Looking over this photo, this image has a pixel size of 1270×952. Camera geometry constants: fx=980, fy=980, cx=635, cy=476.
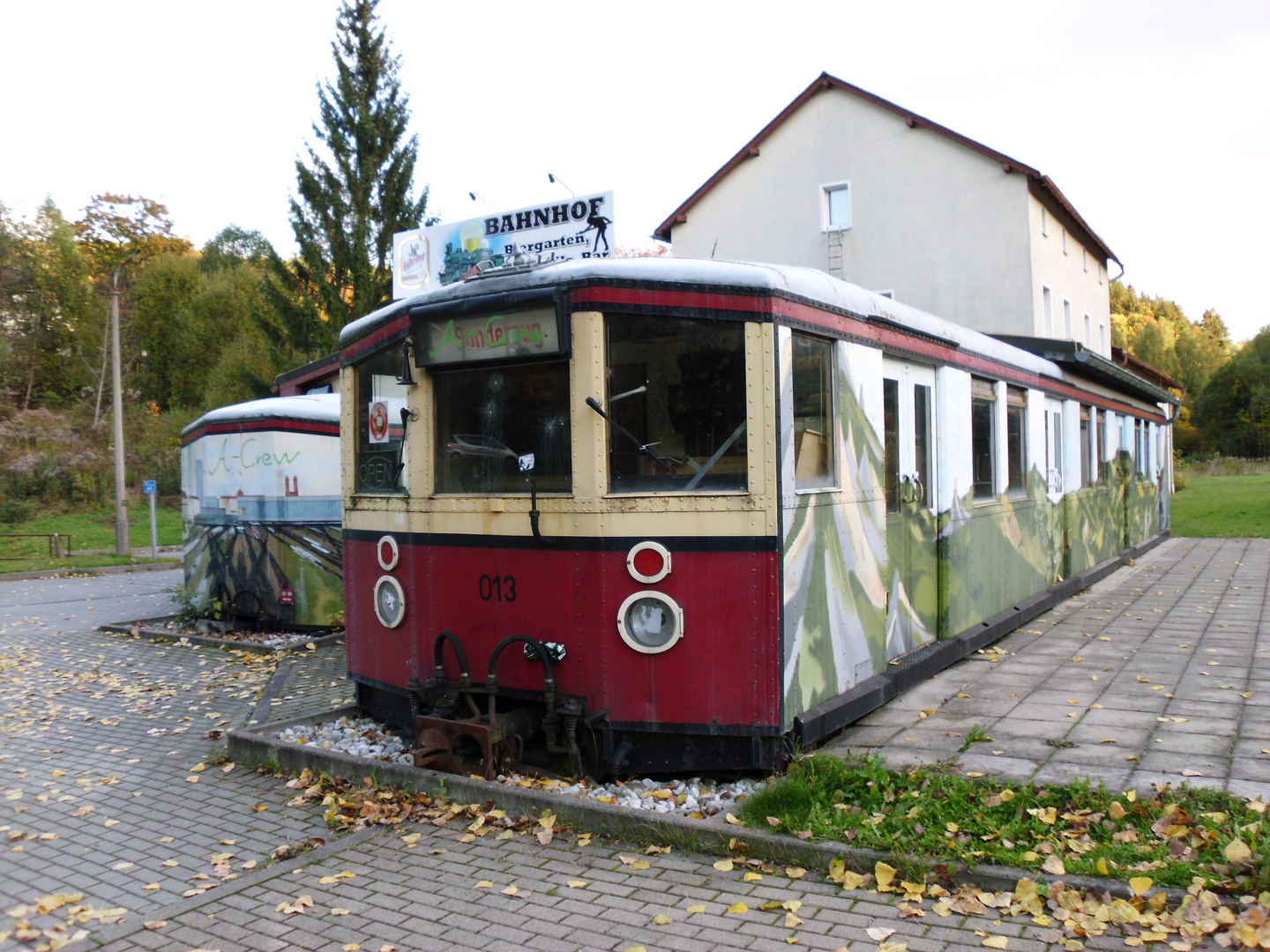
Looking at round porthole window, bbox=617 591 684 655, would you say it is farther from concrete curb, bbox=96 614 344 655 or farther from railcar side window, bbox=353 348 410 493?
concrete curb, bbox=96 614 344 655

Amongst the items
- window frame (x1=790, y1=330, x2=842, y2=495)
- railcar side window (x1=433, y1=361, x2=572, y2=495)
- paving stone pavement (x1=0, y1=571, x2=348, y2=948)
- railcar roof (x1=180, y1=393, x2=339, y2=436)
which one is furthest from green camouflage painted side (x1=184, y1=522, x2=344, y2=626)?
window frame (x1=790, y1=330, x2=842, y2=495)

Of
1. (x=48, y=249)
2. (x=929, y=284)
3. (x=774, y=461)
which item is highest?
(x=48, y=249)

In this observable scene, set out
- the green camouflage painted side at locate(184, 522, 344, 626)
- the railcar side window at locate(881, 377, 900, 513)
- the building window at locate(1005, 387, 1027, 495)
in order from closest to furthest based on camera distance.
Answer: the railcar side window at locate(881, 377, 900, 513) → the building window at locate(1005, 387, 1027, 495) → the green camouflage painted side at locate(184, 522, 344, 626)

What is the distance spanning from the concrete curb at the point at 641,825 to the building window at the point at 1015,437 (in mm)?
6154

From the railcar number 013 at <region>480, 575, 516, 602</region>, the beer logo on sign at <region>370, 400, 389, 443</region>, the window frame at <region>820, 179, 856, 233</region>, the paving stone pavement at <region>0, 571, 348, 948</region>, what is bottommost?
the paving stone pavement at <region>0, 571, 348, 948</region>

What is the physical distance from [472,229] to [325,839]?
3.82 meters

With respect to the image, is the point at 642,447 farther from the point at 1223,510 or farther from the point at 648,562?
the point at 1223,510

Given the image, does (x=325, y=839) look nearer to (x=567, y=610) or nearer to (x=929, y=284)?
(x=567, y=610)

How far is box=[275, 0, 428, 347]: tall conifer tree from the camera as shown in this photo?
100 feet

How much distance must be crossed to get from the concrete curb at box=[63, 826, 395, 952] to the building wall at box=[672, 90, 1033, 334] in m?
21.3

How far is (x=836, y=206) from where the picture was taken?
2586 cm

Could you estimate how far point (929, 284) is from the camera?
80.7 feet

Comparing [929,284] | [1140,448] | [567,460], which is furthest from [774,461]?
[929,284]

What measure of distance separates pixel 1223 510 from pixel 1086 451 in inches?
668
